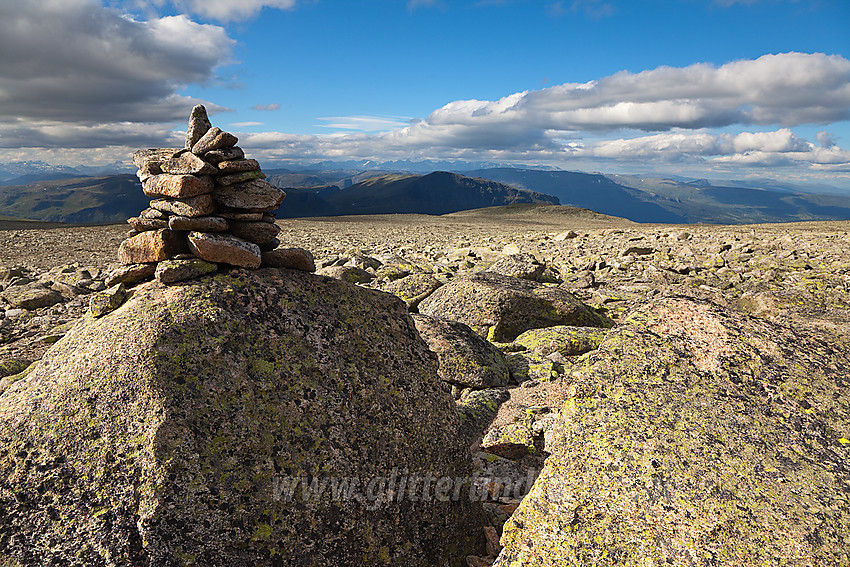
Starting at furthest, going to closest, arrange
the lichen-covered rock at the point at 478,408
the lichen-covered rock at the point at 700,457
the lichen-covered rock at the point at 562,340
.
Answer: the lichen-covered rock at the point at 562,340 < the lichen-covered rock at the point at 478,408 < the lichen-covered rock at the point at 700,457

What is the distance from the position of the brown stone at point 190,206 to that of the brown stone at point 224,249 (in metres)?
0.33

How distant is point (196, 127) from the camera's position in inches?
317

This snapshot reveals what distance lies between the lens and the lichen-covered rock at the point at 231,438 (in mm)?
5492

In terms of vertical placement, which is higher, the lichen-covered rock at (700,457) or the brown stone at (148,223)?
the brown stone at (148,223)

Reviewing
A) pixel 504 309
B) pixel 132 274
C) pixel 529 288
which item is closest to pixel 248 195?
pixel 132 274

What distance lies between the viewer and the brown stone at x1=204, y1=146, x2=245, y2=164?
7602mm

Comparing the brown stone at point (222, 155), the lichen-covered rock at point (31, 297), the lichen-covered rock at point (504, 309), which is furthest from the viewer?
the lichen-covered rock at point (31, 297)

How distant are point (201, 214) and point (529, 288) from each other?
13.5 metres

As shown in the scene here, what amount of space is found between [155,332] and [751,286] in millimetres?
23448

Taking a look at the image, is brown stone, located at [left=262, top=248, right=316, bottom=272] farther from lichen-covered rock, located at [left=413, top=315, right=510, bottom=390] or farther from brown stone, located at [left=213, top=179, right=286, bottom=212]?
lichen-covered rock, located at [left=413, top=315, right=510, bottom=390]

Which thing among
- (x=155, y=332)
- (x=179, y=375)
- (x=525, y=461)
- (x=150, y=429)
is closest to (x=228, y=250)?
(x=155, y=332)

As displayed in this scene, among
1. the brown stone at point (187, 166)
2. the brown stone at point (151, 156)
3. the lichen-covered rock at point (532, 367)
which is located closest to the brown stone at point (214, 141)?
the brown stone at point (187, 166)

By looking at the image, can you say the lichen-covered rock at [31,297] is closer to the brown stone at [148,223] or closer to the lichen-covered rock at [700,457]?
the brown stone at [148,223]

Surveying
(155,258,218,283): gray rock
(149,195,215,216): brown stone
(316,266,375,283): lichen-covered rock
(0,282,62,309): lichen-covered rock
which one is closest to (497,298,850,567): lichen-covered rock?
(155,258,218,283): gray rock
